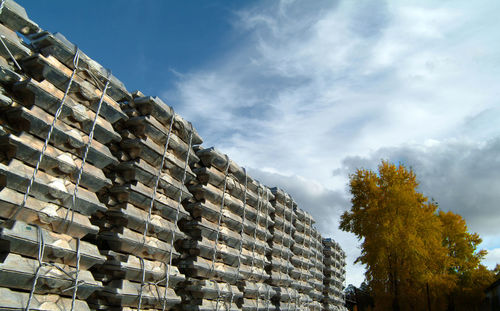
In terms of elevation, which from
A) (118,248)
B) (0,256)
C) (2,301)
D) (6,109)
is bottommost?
(2,301)

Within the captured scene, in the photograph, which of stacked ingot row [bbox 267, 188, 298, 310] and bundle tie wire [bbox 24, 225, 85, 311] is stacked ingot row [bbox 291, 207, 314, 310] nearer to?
stacked ingot row [bbox 267, 188, 298, 310]

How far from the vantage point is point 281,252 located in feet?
41.9

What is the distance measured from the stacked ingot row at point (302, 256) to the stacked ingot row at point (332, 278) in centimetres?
540

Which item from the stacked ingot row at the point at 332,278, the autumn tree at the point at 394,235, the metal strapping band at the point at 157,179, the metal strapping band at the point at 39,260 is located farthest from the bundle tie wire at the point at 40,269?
the stacked ingot row at the point at 332,278

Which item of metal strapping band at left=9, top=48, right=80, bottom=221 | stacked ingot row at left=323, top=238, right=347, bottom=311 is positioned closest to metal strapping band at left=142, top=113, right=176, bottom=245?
metal strapping band at left=9, top=48, right=80, bottom=221

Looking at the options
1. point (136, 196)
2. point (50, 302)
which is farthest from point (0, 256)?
point (136, 196)

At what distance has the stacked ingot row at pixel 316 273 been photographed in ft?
54.9

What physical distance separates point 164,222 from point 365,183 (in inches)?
599

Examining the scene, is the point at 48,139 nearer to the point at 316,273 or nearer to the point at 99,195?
the point at 99,195

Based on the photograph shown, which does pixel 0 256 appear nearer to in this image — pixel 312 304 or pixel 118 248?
pixel 118 248

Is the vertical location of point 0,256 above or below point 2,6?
below

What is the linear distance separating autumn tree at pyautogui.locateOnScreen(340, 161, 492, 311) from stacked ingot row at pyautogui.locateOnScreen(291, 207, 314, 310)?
4440 mm

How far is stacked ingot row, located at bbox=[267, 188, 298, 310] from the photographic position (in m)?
12.2

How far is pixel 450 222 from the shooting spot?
29.8 meters
